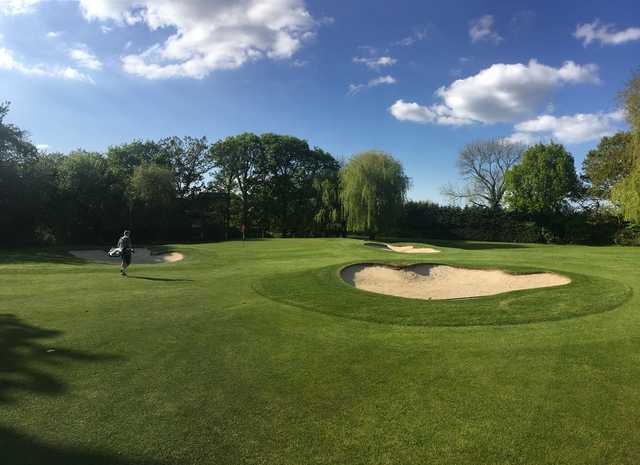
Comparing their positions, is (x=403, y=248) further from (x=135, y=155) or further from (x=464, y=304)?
(x=135, y=155)

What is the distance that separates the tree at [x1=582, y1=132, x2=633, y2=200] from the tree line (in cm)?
12

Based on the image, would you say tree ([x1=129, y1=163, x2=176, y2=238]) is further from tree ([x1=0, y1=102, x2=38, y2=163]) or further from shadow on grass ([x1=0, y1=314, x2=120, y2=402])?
shadow on grass ([x1=0, y1=314, x2=120, y2=402])

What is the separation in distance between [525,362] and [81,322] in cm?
822

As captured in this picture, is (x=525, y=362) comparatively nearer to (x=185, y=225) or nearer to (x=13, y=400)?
(x=13, y=400)

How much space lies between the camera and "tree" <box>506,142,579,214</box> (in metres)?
40.0

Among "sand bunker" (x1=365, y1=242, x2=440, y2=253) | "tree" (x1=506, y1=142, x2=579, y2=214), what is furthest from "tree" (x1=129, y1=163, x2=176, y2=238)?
"tree" (x1=506, y1=142, x2=579, y2=214)

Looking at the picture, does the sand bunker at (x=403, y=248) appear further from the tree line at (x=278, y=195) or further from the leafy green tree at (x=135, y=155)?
the leafy green tree at (x=135, y=155)

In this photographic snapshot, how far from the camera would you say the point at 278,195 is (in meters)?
47.1

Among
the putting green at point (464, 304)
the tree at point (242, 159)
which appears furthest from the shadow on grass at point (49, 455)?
the tree at point (242, 159)

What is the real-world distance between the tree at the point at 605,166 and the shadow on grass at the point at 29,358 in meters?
42.3

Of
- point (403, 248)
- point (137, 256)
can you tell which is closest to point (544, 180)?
point (403, 248)

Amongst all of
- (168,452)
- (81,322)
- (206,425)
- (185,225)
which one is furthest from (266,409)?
(185,225)

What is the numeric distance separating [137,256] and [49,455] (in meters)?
21.7

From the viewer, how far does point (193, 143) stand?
154 ft
